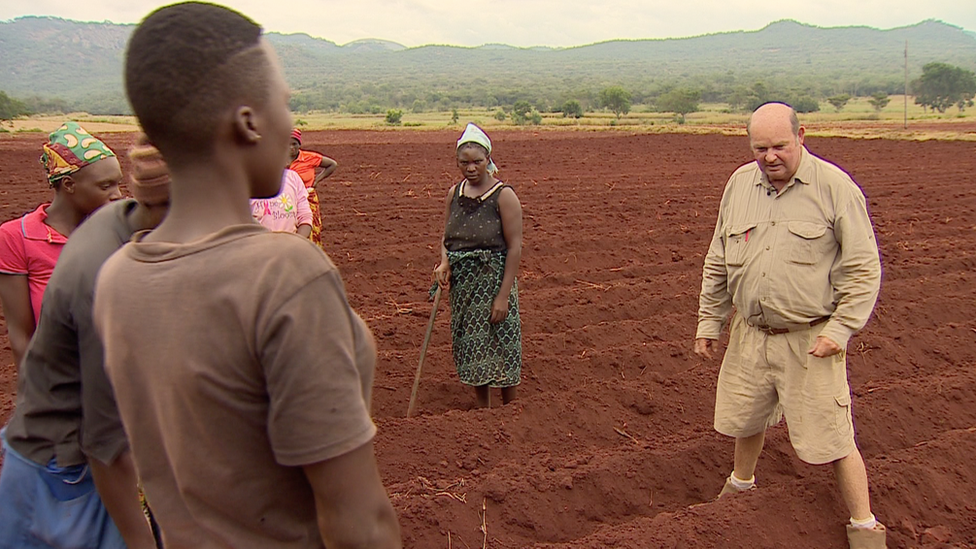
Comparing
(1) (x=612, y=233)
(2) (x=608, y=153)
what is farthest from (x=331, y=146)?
(1) (x=612, y=233)

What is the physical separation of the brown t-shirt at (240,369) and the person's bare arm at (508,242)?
3.62 m

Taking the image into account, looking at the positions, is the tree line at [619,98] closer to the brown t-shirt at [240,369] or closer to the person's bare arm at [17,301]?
the person's bare arm at [17,301]

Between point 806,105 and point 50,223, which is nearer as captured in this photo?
point 50,223

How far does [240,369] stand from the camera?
1220mm

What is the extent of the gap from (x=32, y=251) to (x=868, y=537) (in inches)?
137

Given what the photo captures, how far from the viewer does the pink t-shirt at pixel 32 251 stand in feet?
9.64

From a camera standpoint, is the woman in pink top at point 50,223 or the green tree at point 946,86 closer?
the woman in pink top at point 50,223

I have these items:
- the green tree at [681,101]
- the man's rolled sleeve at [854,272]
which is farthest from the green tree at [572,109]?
the man's rolled sleeve at [854,272]

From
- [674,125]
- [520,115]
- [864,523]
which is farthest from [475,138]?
[520,115]

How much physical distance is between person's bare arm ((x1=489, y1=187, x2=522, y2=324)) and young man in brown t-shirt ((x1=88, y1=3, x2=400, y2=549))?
3553mm

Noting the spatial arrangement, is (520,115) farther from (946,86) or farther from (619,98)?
(946,86)

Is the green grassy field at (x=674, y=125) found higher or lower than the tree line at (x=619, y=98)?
lower

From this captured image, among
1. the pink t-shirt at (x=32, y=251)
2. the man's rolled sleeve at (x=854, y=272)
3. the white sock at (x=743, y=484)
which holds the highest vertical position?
the pink t-shirt at (x=32, y=251)

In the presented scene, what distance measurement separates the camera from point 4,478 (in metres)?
2.19
